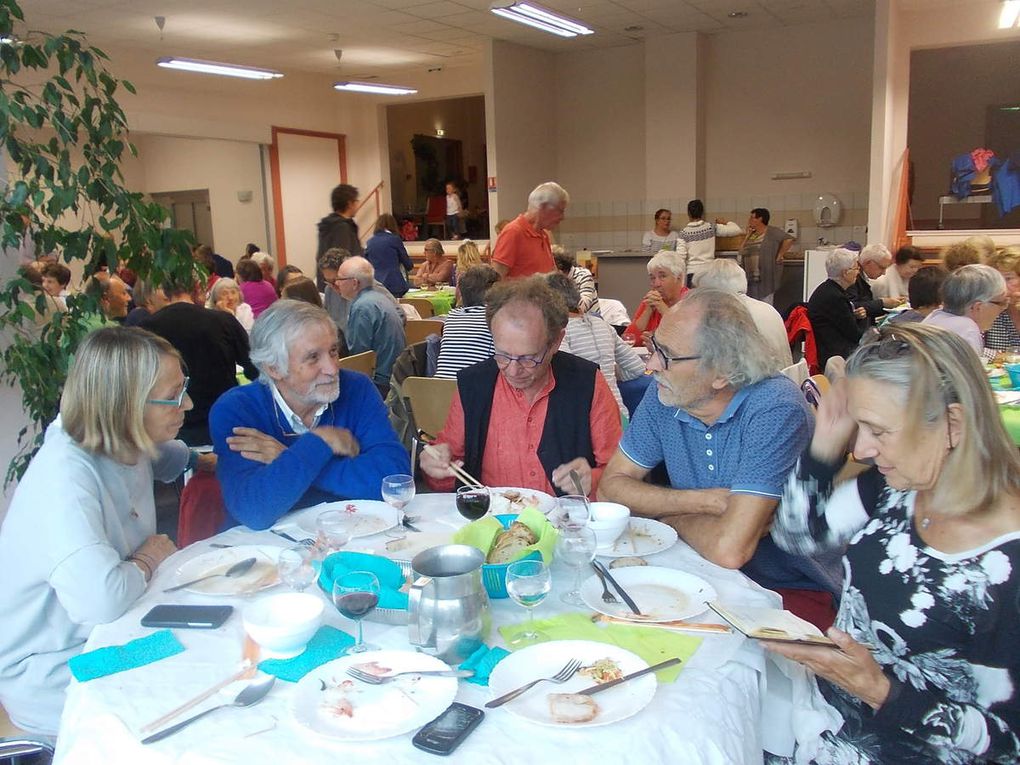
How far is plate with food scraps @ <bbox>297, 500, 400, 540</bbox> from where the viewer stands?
201cm

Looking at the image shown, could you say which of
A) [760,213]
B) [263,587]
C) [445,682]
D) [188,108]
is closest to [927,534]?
[445,682]

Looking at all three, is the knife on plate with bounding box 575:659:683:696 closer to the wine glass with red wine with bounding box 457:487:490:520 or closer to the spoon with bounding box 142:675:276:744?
the spoon with bounding box 142:675:276:744

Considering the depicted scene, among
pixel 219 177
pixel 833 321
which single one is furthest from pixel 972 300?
pixel 219 177

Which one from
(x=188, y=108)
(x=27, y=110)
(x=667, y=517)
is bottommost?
(x=667, y=517)

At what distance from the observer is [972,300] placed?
401 cm

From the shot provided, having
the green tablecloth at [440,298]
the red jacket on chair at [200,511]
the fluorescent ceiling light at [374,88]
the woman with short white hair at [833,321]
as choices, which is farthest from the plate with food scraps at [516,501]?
the fluorescent ceiling light at [374,88]

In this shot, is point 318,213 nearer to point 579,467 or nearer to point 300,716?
point 579,467

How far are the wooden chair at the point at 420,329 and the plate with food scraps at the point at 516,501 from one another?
12.7ft

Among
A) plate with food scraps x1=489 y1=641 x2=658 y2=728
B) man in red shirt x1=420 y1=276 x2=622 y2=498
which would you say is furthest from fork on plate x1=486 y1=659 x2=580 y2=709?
man in red shirt x1=420 y1=276 x2=622 y2=498

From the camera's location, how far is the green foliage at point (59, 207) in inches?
113

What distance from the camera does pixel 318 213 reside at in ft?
41.6

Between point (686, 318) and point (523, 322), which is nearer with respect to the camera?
point (686, 318)

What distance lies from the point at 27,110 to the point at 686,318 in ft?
7.84

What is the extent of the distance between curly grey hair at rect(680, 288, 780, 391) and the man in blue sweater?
0.98 metres
